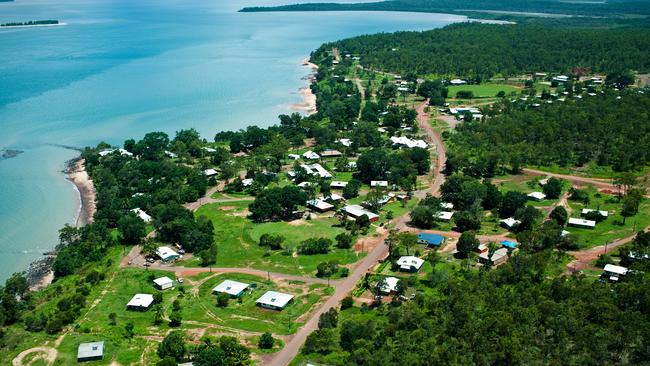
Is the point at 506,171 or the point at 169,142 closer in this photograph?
the point at 506,171

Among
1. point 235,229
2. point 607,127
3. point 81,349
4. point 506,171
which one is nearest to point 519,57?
point 607,127

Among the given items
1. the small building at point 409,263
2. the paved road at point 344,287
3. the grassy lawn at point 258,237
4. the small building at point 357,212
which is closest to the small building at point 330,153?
the paved road at point 344,287

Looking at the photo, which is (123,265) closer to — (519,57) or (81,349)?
(81,349)

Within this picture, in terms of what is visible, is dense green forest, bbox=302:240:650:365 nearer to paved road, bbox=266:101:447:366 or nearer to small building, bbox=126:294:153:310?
paved road, bbox=266:101:447:366

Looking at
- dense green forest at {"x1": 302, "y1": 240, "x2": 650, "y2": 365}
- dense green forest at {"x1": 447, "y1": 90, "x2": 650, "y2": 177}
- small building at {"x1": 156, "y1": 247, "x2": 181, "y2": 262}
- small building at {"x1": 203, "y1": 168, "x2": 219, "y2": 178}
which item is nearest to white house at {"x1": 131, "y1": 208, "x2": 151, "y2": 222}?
small building at {"x1": 156, "y1": 247, "x2": 181, "y2": 262}

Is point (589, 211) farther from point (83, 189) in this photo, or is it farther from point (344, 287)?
point (83, 189)
